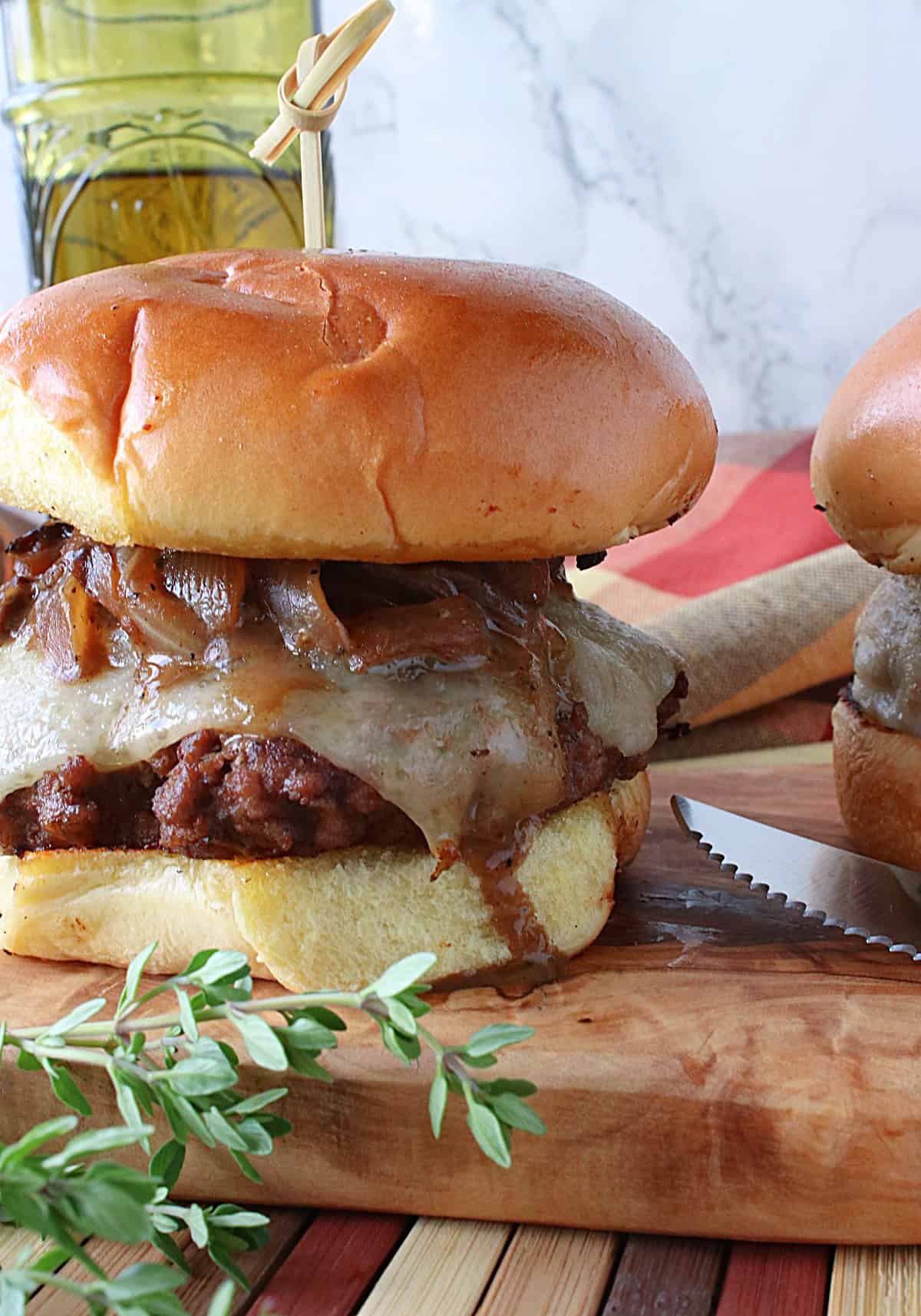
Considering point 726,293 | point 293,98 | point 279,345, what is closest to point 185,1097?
point 279,345

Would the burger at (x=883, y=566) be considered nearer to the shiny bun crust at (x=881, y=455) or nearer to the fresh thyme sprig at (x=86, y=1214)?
the shiny bun crust at (x=881, y=455)

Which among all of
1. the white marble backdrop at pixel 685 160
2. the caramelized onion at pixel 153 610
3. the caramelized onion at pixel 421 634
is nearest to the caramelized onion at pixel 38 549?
the caramelized onion at pixel 153 610

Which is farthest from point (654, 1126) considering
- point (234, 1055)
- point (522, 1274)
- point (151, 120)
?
point (151, 120)

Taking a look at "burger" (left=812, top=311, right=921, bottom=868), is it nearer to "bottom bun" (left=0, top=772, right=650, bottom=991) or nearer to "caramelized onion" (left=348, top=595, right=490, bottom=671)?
"bottom bun" (left=0, top=772, right=650, bottom=991)

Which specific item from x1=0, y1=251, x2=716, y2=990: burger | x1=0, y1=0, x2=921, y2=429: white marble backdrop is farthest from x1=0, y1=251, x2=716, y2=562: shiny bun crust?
x1=0, y1=0, x2=921, y2=429: white marble backdrop

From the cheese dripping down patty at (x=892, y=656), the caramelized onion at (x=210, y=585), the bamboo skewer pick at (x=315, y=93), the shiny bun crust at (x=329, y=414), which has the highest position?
the bamboo skewer pick at (x=315, y=93)

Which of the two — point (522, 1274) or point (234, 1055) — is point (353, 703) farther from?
point (522, 1274)
